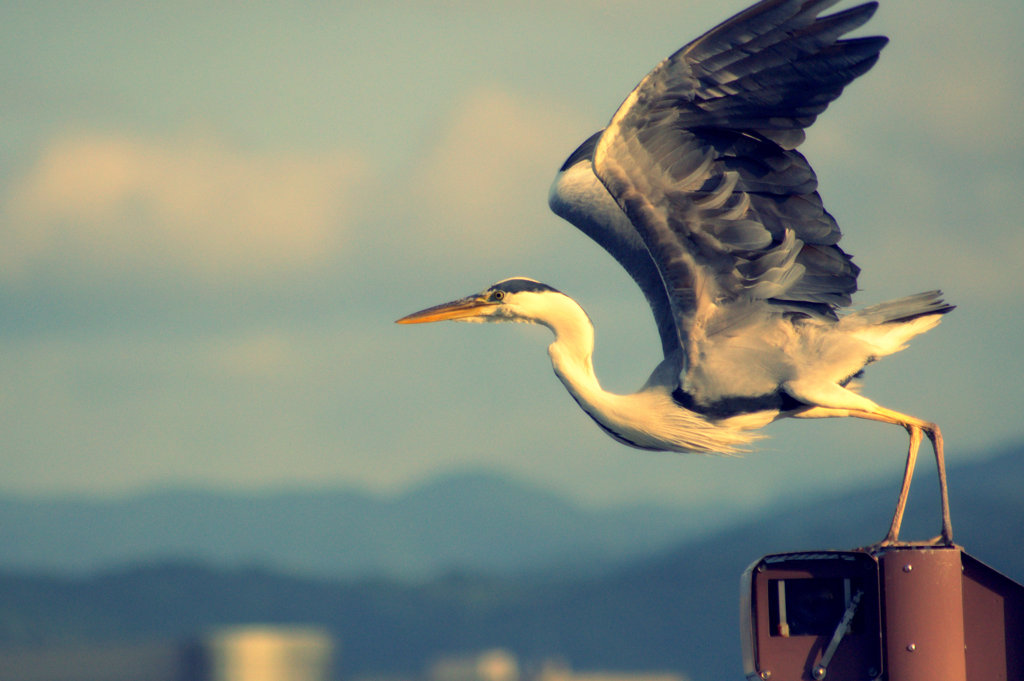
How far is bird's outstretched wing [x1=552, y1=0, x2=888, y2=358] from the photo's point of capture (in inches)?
357

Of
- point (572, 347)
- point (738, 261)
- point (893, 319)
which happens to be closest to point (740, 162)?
point (738, 261)

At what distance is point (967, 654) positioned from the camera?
740 cm

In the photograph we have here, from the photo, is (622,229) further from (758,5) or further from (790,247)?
(758,5)

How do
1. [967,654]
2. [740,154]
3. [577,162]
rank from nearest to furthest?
[967,654] < [740,154] < [577,162]

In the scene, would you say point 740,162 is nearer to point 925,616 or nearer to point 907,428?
point 907,428

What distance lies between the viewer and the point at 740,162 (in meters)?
9.70

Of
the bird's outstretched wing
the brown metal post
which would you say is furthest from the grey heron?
the brown metal post

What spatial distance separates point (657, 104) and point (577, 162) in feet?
10.5

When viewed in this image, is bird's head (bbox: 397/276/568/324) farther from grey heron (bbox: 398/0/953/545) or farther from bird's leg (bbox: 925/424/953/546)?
bird's leg (bbox: 925/424/953/546)

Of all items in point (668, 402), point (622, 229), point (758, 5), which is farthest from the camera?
point (622, 229)

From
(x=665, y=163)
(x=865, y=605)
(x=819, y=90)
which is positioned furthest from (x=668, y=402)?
(x=865, y=605)

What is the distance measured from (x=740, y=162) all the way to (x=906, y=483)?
2.40 metres

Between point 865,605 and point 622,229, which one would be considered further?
point 622,229

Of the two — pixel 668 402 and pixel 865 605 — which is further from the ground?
pixel 668 402
